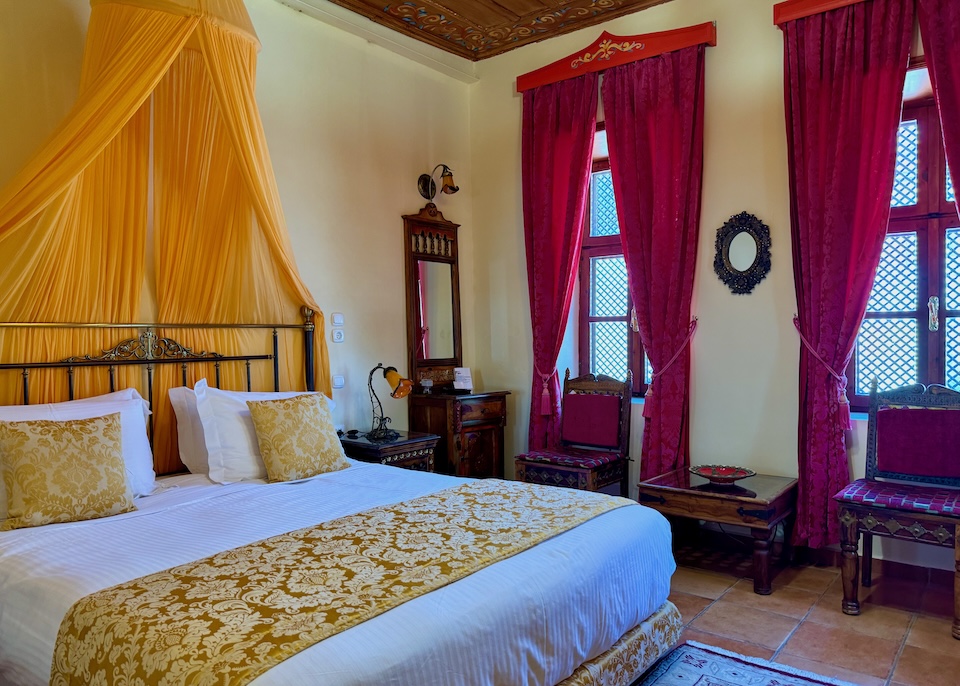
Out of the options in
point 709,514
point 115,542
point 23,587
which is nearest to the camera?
point 23,587

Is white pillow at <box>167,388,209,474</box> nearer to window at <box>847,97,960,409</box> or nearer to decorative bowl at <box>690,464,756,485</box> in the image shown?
decorative bowl at <box>690,464,756,485</box>

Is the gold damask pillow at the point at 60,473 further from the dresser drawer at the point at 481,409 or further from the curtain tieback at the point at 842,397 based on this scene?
the curtain tieback at the point at 842,397

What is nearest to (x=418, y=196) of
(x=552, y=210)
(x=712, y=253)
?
(x=552, y=210)

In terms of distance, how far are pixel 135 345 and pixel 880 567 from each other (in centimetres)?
Result: 402

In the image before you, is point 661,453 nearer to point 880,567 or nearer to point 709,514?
point 709,514

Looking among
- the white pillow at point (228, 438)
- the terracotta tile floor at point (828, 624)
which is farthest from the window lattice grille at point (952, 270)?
the white pillow at point (228, 438)

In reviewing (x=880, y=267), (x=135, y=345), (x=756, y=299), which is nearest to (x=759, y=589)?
(x=756, y=299)

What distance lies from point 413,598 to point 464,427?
287cm

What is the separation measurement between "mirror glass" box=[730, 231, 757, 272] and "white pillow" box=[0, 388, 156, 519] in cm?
334

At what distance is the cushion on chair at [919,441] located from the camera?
11.0 feet

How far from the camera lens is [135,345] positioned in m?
3.36

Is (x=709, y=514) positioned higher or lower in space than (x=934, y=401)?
lower

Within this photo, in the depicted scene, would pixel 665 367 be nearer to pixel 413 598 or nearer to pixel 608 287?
pixel 608 287

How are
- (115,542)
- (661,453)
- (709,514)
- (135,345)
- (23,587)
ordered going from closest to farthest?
(23,587)
(115,542)
(135,345)
(709,514)
(661,453)
